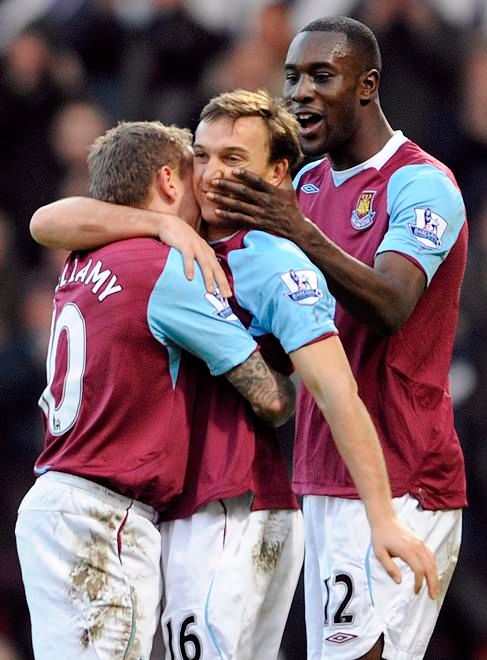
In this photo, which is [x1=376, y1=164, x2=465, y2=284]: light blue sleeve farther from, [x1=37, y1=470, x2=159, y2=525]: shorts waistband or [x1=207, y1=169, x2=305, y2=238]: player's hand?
[x1=37, y1=470, x2=159, y2=525]: shorts waistband

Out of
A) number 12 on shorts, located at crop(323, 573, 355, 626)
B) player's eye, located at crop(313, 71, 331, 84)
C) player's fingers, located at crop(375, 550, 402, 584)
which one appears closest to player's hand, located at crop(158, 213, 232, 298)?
player's fingers, located at crop(375, 550, 402, 584)

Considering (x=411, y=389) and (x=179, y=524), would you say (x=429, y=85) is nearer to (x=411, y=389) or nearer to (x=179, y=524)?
(x=411, y=389)

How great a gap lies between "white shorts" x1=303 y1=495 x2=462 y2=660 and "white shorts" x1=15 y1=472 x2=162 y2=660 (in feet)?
2.60

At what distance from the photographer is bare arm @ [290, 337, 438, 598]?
153 inches

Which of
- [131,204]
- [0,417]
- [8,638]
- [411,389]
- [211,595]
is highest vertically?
[131,204]

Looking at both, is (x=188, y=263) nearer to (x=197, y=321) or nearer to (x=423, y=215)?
(x=197, y=321)

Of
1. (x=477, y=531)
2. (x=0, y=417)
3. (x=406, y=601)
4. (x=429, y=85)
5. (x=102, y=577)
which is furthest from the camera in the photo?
(x=429, y=85)

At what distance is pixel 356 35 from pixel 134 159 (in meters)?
1.11

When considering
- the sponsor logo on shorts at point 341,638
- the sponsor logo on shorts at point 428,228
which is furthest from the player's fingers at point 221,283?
the sponsor logo on shorts at point 341,638

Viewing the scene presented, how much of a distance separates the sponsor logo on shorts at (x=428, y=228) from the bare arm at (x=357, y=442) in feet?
2.28

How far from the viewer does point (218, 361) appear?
13.5 feet

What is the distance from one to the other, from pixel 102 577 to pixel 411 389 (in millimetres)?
1230

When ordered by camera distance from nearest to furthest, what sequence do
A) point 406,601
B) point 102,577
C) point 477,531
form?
1. point 102,577
2. point 406,601
3. point 477,531

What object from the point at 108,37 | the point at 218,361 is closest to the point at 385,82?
the point at 108,37
